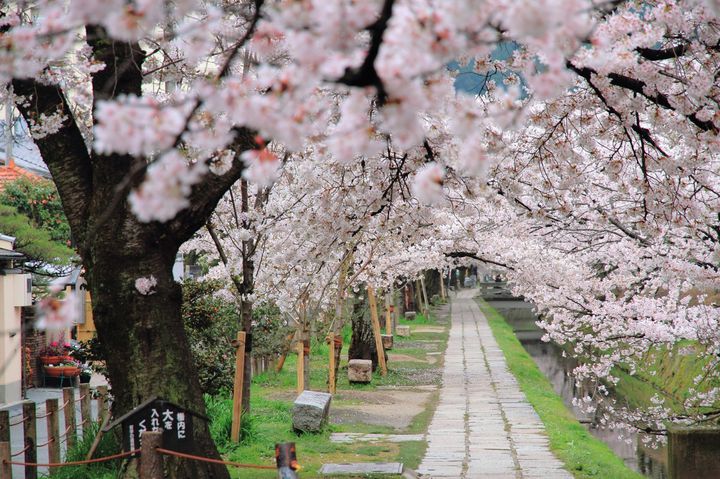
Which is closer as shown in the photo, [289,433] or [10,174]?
[289,433]

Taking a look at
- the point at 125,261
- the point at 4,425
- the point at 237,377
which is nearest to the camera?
the point at 125,261

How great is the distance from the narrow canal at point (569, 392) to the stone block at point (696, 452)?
3.82 m

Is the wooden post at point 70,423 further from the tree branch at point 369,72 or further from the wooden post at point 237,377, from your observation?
the tree branch at point 369,72

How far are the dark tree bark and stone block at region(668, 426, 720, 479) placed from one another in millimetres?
4838

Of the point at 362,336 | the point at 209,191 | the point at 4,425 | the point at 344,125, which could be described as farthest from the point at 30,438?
the point at 362,336

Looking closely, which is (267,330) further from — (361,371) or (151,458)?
(151,458)

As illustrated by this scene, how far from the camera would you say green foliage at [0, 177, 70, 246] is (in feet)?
71.2

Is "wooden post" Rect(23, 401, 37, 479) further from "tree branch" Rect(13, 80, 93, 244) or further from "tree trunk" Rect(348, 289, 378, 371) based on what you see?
"tree trunk" Rect(348, 289, 378, 371)

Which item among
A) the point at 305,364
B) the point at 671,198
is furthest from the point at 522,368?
the point at 671,198

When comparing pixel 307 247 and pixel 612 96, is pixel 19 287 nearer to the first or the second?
pixel 307 247

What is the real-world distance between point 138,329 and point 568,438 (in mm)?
6704

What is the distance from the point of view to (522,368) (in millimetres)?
19766

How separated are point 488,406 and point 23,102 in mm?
9584

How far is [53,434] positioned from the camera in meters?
8.12
